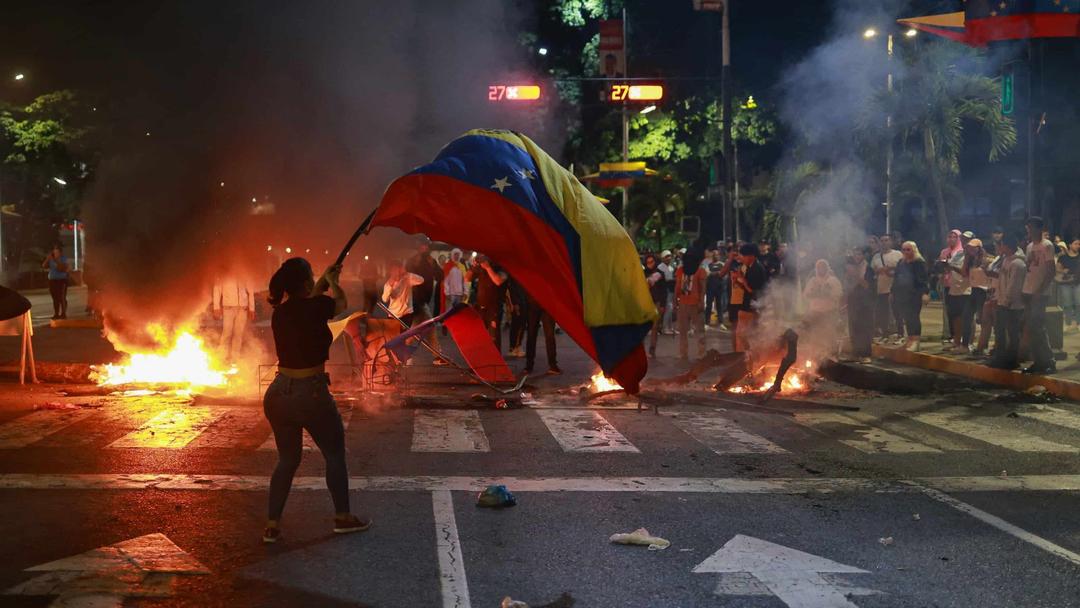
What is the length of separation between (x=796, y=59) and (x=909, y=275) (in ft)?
76.1

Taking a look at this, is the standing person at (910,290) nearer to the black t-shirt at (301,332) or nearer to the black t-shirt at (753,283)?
the black t-shirt at (753,283)

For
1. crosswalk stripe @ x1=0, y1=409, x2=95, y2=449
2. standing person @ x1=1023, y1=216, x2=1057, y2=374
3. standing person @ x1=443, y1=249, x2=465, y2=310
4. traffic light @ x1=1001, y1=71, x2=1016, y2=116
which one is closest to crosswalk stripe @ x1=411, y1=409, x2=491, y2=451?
crosswalk stripe @ x1=0, y1=409, x2=95, y2=449

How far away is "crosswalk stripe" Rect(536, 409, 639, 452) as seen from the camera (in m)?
8.59

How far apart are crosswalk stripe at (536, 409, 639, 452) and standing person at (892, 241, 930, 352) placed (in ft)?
24.7

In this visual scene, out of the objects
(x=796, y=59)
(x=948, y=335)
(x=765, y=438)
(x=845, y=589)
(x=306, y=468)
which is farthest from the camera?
(x=796, y=59)

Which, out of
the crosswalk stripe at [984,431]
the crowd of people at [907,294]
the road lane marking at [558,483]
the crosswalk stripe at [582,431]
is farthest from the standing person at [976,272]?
the road lane marking at [558,483]

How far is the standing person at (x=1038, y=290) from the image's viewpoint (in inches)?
492

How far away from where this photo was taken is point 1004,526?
244 inches

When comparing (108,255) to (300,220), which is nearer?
(108,255)

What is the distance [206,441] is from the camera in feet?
27.6

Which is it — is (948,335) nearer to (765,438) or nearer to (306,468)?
(765,438)

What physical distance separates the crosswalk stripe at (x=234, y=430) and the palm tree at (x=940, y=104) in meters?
22.5

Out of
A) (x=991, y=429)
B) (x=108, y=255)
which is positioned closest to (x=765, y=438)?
(x=991, y=429)

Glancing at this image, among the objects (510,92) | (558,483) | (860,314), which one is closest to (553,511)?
(558,483)
